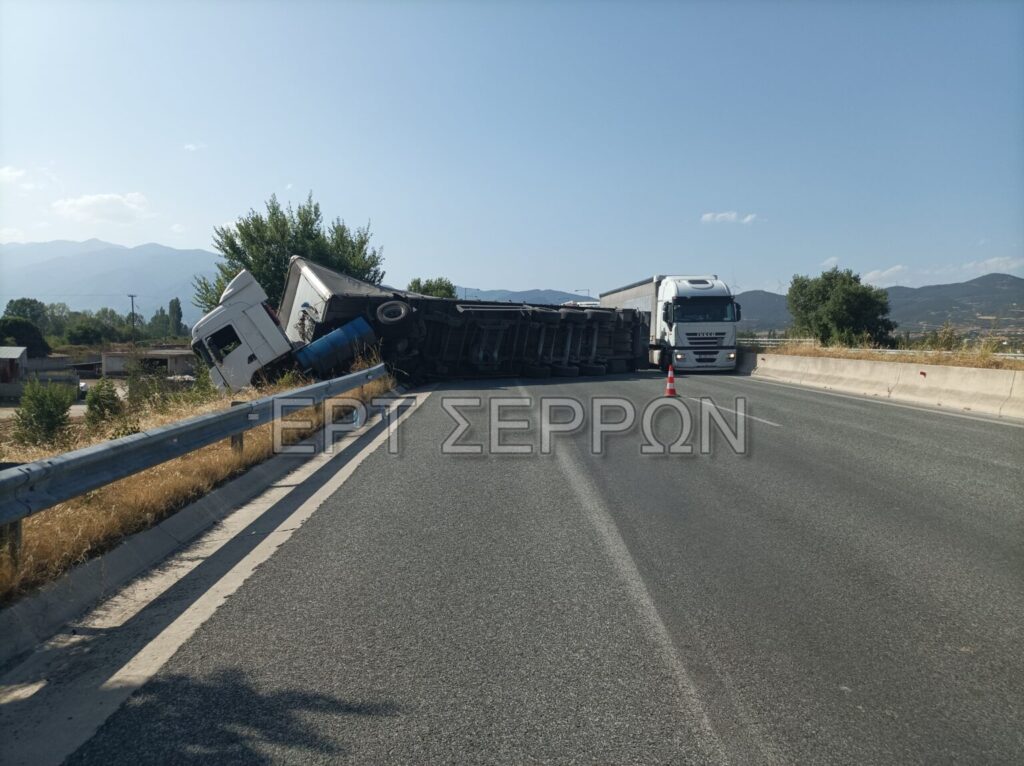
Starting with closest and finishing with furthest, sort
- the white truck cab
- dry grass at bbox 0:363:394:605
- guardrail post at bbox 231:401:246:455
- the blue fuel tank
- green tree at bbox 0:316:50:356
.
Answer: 1. dry grass at bbox 0:363:394:605
2. guardrail post at bbox 231:401:246:455
3. the white truck cab
4. the blue fuel tank
5. green tree at bbox 0:316:50:356

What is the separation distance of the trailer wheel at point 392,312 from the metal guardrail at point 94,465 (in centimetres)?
1220

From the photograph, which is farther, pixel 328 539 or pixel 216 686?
pixel 328 539

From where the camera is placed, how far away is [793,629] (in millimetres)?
3736

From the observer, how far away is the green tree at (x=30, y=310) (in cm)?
12850

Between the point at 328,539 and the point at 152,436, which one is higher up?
the point at 152,436

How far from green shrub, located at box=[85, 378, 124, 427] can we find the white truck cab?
6.33 ft

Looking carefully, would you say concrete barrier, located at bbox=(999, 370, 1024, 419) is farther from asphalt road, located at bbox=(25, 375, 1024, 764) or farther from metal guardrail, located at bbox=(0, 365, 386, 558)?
metal guardrail, located at bbox=(0, 365, 386, 558)

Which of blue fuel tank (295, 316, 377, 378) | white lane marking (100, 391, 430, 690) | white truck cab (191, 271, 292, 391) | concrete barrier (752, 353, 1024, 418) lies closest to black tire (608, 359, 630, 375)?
concrete barrier (752, 353, 1024, 418)

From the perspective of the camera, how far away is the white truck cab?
1569 centimetres

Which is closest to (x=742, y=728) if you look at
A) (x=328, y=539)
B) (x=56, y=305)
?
(x=328, y=539)

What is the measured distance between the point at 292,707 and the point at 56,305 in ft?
658

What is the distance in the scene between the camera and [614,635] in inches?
142

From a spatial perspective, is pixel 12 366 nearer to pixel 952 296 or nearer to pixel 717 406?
pixel 717 406

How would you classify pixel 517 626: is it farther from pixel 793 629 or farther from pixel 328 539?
pixel 328 539
